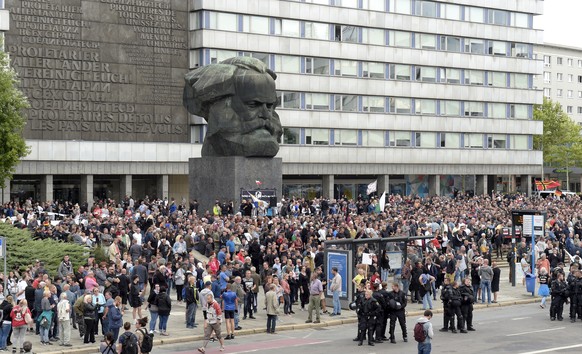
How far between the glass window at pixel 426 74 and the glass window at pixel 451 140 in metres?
5.00

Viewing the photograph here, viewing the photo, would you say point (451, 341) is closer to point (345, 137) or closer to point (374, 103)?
point (345, 137)

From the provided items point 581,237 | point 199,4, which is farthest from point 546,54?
Answer: point 581,237

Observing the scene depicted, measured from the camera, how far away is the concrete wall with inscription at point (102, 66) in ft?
210

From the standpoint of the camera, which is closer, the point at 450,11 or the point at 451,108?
the point at 450,11

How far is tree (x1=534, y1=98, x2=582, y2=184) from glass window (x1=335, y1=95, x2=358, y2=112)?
39337mm

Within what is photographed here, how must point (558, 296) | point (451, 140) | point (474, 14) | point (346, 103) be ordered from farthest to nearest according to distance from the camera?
point (474, 14)
point (451, 140)
point (346, 103)
point (558, 296)

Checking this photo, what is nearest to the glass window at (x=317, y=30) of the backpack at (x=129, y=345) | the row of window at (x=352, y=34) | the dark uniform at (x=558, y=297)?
the row of window at (x=352, y=34)

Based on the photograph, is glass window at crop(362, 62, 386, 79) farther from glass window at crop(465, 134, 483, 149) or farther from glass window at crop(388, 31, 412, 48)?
glass window at crop(465, 134, 483, 149)

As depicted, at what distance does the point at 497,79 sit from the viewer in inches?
3634

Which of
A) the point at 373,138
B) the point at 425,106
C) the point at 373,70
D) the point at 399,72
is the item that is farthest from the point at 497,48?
the point at 373,138

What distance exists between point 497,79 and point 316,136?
20.8 m

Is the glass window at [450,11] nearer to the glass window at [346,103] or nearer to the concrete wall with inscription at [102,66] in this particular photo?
the glass window at [346,103]

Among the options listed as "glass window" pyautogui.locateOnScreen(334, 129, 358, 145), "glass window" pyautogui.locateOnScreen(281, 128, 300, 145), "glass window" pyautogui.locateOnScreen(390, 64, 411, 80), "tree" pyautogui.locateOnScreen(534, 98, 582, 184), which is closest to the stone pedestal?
"glass window" pyautogui.locateOnScreen(281, 128, 300, 145)

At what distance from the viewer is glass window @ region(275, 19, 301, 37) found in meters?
77.8
